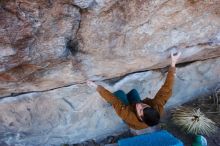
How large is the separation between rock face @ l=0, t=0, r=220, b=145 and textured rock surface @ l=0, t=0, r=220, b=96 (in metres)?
0.01

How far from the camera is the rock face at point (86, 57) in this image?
4.10 meters

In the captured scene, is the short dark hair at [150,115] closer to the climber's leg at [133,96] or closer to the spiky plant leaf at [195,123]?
the climber's leg at [133,96]

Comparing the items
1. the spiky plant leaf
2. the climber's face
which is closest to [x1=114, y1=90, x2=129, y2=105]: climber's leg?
the climber's face

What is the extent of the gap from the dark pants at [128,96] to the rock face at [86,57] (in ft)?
0.60

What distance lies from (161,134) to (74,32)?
4.62ft

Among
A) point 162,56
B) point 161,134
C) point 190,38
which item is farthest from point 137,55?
point 161,134

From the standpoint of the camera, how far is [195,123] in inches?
221

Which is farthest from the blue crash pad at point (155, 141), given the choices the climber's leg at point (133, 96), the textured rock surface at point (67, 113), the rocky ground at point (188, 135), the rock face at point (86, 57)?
the rocky ground at point (188, 135)

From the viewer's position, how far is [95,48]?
15.2 feet

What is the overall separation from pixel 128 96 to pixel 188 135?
107 cm

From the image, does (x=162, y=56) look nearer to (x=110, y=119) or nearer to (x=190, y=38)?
(x=190, y=38)

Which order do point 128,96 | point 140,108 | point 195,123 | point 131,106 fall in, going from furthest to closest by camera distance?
point 195,123 → point 128,96 → point 131,106 → point 140,108

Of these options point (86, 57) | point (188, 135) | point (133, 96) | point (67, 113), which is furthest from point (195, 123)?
point (86, 57)

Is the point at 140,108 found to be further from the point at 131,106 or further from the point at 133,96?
the point at 133,96
